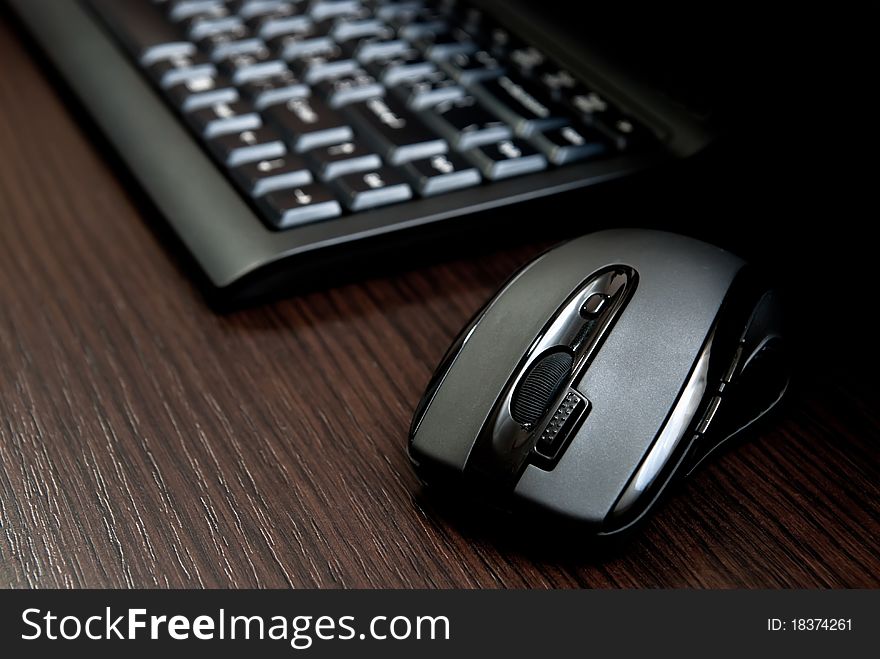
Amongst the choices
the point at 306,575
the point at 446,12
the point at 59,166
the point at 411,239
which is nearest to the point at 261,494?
the point at 306,575

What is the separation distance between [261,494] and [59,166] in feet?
0.93

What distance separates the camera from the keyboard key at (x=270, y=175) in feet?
1.56

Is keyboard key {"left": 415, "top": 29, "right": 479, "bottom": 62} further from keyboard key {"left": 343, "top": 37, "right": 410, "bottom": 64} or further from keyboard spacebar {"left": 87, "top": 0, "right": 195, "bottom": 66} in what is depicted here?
keyboard spacebar {"left": 87, "top": 0, "right": 195, "bottom": 66}

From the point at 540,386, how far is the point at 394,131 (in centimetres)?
21

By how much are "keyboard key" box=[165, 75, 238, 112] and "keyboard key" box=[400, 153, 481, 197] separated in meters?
0.12

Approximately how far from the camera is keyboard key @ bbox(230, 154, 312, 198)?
18.7 inches

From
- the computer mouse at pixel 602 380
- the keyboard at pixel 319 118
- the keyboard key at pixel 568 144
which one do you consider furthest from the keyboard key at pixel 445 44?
the computer mouse at pixel 602 380

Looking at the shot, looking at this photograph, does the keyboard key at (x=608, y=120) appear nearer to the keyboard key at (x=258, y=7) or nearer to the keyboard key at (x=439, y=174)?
the keyboard key at (x=439, y=174)

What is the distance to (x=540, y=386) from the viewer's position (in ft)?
1.18

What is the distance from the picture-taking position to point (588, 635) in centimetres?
33

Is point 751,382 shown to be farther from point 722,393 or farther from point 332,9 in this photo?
point 332,9

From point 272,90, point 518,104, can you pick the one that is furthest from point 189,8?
point 518,104

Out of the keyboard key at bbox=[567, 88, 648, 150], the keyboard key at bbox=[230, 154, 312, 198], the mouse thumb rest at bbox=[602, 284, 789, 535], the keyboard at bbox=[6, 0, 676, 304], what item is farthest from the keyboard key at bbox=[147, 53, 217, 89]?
the mouse thumb rest at bbox=[602, 284, 789, 535]

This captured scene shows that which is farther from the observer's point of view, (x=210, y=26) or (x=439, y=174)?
(x=210, y=26)
